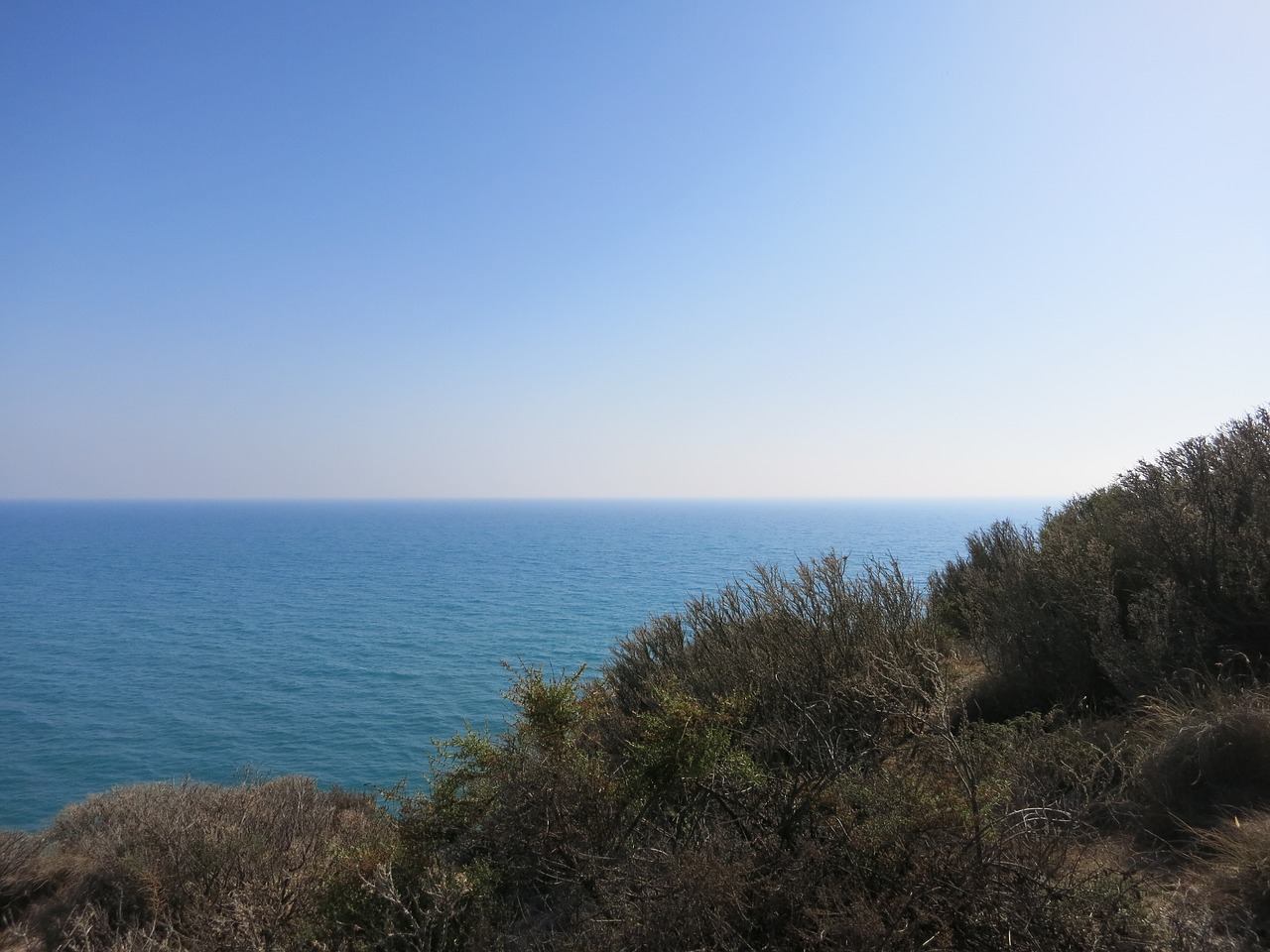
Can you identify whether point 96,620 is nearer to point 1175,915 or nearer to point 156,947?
point 156,947

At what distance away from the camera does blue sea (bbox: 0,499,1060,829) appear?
1975 centimetres

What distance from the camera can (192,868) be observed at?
6.61 meters

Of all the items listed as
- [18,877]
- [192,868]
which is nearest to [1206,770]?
[192,868]

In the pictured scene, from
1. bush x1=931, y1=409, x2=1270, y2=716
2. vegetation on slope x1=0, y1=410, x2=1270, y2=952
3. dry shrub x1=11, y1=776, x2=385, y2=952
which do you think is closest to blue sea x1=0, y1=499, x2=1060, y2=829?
dry shrub x1=11, y1=776, x2=385, y2=952

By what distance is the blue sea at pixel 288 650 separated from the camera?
64.8ft

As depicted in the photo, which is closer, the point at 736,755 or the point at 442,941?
the point at 442,941

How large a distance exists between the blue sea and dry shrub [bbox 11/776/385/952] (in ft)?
5.71

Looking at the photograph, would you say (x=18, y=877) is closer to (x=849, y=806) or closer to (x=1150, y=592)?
(x=849, y=806)

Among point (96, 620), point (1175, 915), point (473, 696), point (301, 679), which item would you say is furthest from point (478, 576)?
point (1175, 915)

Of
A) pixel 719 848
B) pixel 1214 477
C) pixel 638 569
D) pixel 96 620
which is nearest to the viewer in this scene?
pixel 719 848

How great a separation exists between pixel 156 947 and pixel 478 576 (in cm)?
5327

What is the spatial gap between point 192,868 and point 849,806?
6711mm

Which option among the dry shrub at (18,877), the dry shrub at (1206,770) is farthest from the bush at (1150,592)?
the dry shrub at (18,877)

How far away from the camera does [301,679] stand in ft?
89.7
